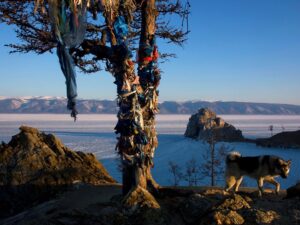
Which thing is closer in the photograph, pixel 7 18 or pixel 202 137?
pixel 7 18

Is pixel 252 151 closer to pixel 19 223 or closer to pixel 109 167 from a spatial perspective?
pixel 109 167

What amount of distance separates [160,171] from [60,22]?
23.8m

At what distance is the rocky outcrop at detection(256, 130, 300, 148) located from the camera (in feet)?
125

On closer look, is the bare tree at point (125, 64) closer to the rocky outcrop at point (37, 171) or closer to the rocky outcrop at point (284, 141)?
the rocky outcrop at point (37, 171)

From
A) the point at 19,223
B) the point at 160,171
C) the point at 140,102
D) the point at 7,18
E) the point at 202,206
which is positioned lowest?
the point at 160,171

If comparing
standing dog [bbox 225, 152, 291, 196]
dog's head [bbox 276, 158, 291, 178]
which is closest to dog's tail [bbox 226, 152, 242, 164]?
standing dog [bbox 225, 152, 291, 196]

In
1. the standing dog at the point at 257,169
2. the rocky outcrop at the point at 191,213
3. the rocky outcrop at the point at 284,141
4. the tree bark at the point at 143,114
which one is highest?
the tree bark at the point at 143,114

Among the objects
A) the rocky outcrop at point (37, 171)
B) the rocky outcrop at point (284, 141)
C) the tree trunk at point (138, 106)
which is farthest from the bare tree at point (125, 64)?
the rocky outcrop at point (284, 141)

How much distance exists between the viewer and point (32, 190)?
35.8 ft

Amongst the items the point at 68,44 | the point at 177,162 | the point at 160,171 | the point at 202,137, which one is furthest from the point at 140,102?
the point at 202,137

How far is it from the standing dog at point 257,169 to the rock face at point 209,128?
32.4 meters

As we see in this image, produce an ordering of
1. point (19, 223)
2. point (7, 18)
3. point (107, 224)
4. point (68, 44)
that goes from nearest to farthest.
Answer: point (107, 224) → point (68, 44) → point (19, 223) → point (7, 18)

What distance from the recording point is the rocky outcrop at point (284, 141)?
3822cm

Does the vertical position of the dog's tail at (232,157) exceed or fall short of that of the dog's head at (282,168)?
it exceeds it
